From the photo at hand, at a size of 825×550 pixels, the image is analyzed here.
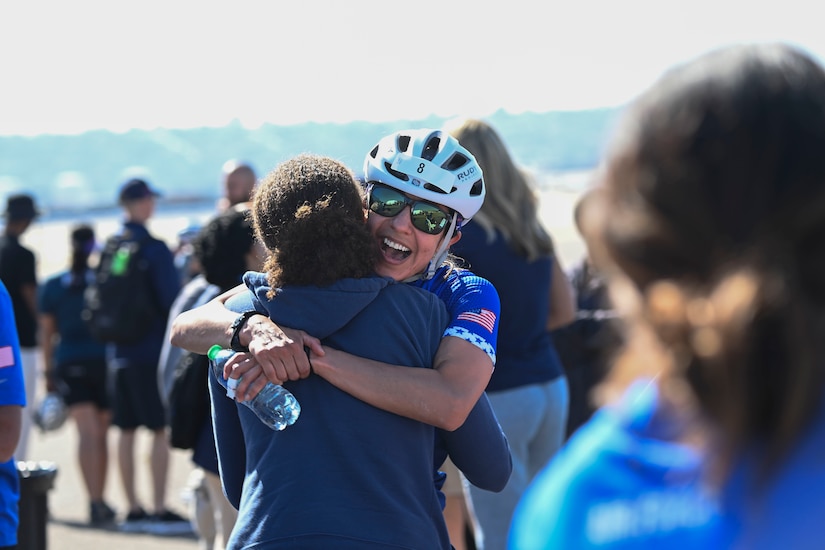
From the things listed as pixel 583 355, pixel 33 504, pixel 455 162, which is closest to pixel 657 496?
pixel 455 162

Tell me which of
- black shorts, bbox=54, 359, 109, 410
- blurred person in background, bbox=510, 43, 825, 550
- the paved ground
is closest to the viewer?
blurred person in background, bbox=510, 43, 825, 550

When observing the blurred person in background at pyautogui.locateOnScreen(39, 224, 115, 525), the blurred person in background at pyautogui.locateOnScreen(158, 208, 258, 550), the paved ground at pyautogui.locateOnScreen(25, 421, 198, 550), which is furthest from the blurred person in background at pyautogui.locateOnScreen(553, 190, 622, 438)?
the blurred person in background at pyautogui.locateOnScreen(39, 224, 115, 525)

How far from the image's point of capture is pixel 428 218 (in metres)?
3.09

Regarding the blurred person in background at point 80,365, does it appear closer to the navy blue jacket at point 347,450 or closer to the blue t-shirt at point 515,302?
the blue t-shirt at point 515,302

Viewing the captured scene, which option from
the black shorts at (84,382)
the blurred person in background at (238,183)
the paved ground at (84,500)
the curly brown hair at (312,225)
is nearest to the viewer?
the curly brown hair at (312,225)

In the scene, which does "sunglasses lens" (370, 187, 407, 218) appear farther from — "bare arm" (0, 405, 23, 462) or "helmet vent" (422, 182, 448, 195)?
"bare arm" (0, 405, 23, 462)

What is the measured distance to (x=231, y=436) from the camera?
9.23 ft

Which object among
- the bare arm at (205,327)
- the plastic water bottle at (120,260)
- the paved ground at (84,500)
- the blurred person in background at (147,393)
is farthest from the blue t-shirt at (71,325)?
the bare arm at (205,327)

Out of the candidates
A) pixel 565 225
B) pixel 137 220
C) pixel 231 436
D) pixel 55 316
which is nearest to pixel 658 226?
pixel 231 436

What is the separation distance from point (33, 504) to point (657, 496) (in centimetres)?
376

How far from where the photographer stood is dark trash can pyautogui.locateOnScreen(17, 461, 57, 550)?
435cm

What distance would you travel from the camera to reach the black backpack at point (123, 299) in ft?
25.5

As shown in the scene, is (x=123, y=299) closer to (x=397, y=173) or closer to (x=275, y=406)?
(x=397, y=173)

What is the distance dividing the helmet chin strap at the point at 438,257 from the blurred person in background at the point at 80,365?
5.91m
